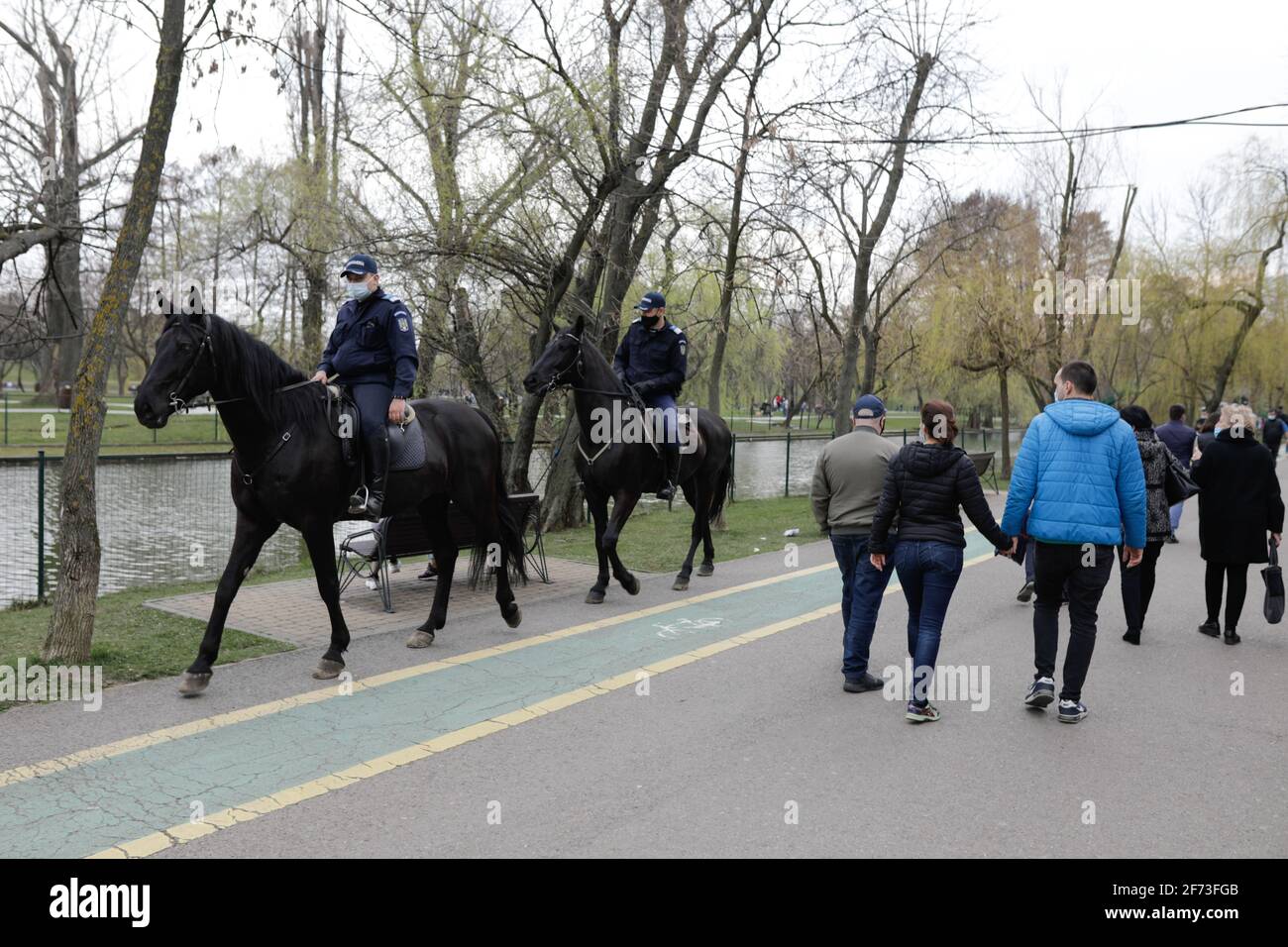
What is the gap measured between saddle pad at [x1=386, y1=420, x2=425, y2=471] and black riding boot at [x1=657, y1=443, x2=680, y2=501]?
3241 mm

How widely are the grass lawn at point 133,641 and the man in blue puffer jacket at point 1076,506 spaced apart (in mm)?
5270

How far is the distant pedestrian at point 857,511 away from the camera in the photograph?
6.39 m

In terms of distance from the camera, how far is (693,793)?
450 centimetres

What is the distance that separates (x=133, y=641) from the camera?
7.04 metres

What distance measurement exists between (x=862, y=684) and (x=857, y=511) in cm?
118

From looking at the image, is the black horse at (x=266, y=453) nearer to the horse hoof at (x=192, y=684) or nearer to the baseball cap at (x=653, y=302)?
the horse hoof at (x=192, y=684)

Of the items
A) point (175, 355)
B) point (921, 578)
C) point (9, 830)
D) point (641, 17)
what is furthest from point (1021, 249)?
point (9, 830)

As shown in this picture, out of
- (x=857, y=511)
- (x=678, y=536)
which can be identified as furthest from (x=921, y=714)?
(x=678, y=536)

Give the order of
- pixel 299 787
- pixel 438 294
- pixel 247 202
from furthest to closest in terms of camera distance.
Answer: pixel 247 202, pixel 438 294, pixel 299 787

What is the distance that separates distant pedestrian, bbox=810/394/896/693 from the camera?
639 cm

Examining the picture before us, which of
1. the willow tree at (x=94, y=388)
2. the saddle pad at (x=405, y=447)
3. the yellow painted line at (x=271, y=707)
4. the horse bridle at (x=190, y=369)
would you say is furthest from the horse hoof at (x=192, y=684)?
the saddle pad at (x=405, y=447)

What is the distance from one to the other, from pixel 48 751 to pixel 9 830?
3.21 feet

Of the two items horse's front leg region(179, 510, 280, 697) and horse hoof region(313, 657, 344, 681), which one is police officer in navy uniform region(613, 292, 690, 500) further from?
horse hoof region(313, 657, 344, 681)
